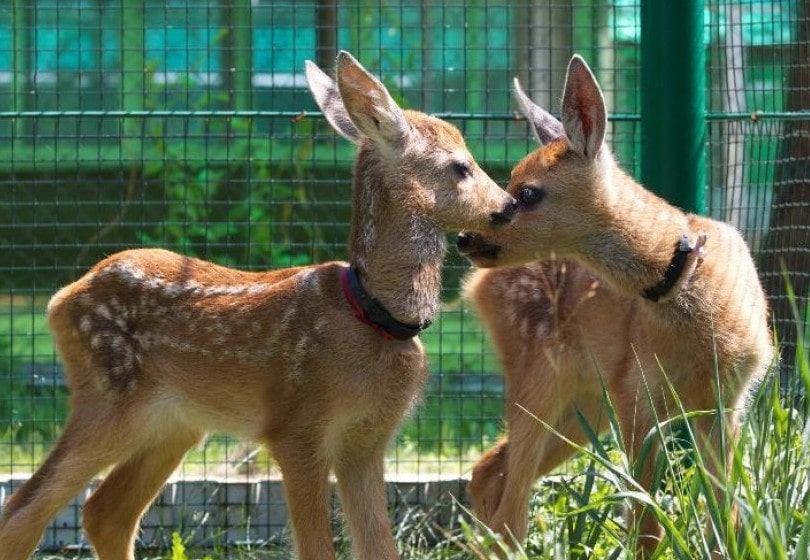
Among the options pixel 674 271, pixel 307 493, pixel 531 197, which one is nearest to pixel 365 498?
pixel 307 493

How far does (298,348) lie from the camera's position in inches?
229

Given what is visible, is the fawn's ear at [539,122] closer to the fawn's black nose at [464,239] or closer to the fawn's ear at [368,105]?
the fawn's black nose at [464,239]

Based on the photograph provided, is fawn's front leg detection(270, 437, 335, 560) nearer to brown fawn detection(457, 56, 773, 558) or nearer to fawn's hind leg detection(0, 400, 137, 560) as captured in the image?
fawn's hind leg detection(0, 400, 137, 560)

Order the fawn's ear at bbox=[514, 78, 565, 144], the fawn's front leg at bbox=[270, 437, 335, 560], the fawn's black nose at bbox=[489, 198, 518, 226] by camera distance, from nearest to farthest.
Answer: the fawn's front leg at bbox=[270, 437, 335, 560], the fawn's black nose at bbox=[489, 198, 518, 226], the fawn's ear at bbox=[514, 78, 565, 144]

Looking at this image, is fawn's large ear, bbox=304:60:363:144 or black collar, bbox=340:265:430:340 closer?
black collar, bbox=340:265:430:340

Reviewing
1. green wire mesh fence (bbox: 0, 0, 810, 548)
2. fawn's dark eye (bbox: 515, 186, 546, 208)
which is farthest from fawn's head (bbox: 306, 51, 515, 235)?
green wire mesh fence (bbox: 0, 0, 810, 548)

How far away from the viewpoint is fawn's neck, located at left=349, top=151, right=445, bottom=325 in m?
5.76

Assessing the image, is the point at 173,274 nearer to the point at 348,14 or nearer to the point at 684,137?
the point at 684,137

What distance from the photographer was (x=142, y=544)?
24.0 ft

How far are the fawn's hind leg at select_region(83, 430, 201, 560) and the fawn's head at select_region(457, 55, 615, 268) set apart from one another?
1530mm

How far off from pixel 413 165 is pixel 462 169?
0.69 ft

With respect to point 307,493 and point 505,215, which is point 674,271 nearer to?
point 505,215

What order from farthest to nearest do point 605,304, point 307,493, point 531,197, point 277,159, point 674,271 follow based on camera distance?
point 277,159 → point 605,304 → point 531,197 → point 674,271 → point 307,493

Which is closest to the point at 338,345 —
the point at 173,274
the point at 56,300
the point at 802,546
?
the point at 173,274
